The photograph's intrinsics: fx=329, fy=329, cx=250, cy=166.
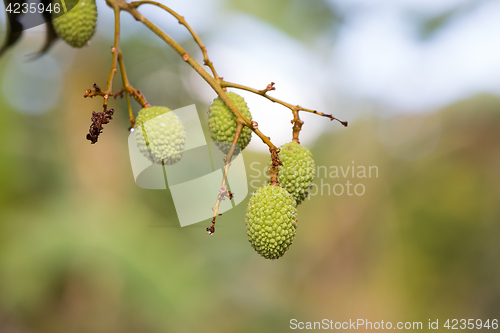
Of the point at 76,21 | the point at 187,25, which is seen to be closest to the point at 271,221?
the point at 187,25

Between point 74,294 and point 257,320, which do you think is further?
point 257,320

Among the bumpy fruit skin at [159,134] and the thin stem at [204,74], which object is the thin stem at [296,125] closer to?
the thin stem at [204,74]

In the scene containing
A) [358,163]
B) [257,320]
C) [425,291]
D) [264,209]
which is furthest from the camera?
[358,163]

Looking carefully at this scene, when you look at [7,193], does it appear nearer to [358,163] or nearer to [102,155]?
[102,155]

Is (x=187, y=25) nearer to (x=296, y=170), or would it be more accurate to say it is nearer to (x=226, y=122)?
(x=226, y=122)

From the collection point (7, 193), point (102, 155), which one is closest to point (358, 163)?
point (102, 155)

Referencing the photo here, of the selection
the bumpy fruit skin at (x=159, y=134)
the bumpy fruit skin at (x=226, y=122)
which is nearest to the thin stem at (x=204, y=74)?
the bumpy fruit skin at (x=226, y=122)
